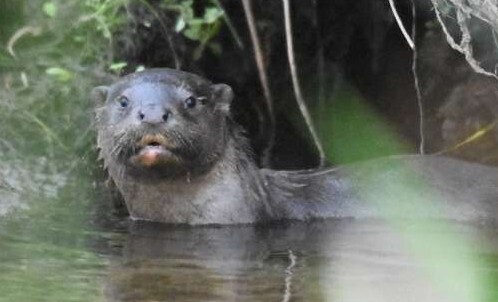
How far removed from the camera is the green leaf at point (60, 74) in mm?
4996

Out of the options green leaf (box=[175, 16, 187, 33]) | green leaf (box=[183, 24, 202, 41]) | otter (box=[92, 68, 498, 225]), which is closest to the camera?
otter (box=[92, 68, 498, 225])

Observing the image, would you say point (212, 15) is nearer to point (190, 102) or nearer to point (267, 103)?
point (190, 102)

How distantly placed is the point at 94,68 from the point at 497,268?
2.33 metres

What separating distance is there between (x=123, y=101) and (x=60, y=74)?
0.50 meters

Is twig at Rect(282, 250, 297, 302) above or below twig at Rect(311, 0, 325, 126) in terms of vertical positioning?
below

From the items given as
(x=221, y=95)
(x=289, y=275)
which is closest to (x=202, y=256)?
(x=289, y=275)

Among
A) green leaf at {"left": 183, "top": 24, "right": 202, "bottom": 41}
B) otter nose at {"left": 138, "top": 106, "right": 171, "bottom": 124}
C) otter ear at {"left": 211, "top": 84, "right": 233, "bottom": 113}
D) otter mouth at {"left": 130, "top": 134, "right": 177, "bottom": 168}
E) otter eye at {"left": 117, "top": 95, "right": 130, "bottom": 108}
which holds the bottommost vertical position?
otter mouth at {"left": 130, "top": 134, "right": 177, "bottom": 168}

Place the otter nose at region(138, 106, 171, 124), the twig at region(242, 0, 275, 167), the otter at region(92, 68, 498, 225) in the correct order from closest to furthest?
the otter nose at region(138, 106, 171, 124) → the otter at region(92, 68, 498, 225) → the twig at region(242, 0, 275, 167)

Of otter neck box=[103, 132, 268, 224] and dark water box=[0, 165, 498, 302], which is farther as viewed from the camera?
otter neck box=[103, 132, 268, 224]

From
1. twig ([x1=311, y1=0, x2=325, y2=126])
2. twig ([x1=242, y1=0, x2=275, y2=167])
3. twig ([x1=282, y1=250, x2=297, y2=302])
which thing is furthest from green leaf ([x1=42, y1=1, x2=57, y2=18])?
twig ([x1=311, y1=0, x2=325, y2=126])

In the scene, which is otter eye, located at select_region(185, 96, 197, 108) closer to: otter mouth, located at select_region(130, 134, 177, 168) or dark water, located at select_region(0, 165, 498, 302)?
otter mouth, located at select_region(130, 134, 177, 168)

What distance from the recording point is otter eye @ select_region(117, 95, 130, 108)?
4.62 m

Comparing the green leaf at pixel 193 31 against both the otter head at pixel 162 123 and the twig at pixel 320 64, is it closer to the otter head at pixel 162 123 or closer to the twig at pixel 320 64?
the otter head at pixel 162 123

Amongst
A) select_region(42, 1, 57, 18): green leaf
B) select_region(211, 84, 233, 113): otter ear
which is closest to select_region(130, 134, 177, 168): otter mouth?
select_region(211, 84, 233, 113): otter ear
